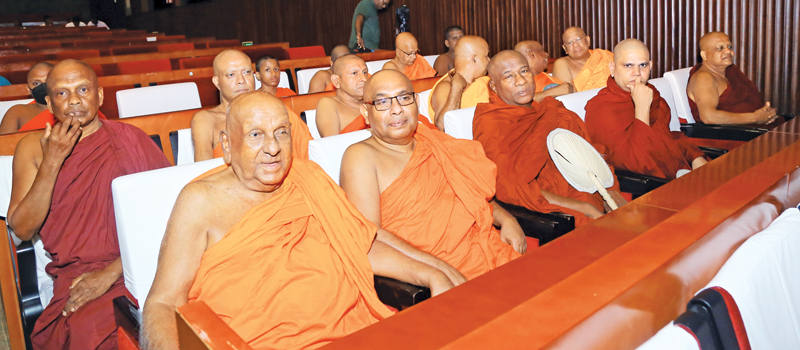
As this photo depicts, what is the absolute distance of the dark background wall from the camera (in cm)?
502

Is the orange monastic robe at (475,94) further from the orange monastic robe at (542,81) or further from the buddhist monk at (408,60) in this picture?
the buddhist monk at (408,60)

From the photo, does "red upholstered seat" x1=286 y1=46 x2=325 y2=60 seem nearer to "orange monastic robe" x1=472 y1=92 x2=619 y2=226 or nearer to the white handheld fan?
"orange monastic robe" x1=472 y1=92 x2=619 y2=226

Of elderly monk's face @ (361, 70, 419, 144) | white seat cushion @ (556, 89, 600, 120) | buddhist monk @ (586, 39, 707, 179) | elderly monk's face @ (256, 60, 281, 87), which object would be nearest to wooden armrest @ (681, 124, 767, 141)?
buddhist monk @ (586, 39, 707, 179)

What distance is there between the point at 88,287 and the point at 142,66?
4992 mm

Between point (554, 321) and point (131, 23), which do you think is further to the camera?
point (131, 23)

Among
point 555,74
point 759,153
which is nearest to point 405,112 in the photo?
point 759,153

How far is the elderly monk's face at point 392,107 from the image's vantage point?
215 centimetres

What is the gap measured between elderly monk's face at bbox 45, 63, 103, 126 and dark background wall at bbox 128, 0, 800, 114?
17.6ft

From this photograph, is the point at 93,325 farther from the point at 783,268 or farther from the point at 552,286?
the point at 783,268

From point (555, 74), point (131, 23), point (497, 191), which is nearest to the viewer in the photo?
point (497, 191)

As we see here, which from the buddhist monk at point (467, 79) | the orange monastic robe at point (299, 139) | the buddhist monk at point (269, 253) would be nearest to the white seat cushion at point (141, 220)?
the buddhist monk at point (269, 253)

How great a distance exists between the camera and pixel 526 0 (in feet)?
22.4

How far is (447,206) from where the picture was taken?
221 centimetres

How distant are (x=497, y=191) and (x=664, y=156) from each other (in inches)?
43.1
